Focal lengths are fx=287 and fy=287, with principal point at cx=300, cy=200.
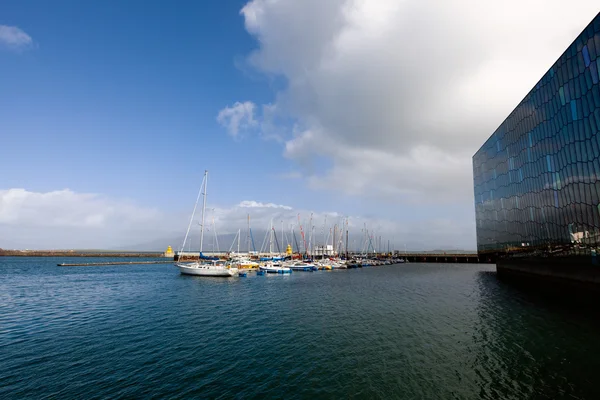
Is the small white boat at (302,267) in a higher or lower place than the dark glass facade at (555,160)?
lower

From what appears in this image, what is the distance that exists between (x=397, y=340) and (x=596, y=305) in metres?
24.8

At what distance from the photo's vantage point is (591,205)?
32.0 meters

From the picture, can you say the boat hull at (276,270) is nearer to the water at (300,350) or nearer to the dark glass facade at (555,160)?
the water at (300,350)

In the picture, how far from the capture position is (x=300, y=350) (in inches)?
721

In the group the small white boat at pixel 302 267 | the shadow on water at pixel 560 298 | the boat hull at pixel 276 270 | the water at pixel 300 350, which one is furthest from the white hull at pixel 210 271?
the shadow on water at pixel 560 298

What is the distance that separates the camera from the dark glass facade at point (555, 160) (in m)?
31.4

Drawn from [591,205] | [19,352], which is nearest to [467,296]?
[591,205]

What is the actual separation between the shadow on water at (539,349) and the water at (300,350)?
74 mm

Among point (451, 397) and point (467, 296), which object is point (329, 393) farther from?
point (467, 296)

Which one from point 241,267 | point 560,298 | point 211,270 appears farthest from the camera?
point 241,267

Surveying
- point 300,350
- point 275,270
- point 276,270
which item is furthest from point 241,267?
point 300,350

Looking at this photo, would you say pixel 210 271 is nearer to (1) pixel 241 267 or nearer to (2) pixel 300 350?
(1) pixel 241 267

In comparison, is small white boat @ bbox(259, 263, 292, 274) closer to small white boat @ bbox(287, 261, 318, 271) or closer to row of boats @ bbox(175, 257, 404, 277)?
row of boats @ bbox(175, 257, 404, 277)

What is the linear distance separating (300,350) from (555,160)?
43.7 metres
